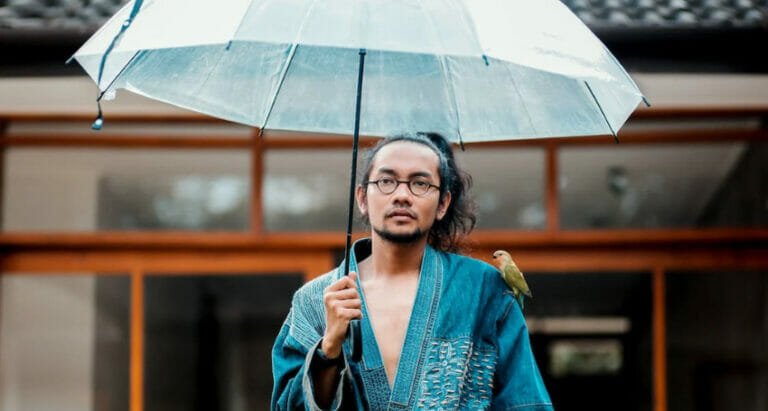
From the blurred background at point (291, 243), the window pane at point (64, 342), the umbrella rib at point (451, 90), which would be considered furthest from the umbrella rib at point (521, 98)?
the window pane at point (64, 342)

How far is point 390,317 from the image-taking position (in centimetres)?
376

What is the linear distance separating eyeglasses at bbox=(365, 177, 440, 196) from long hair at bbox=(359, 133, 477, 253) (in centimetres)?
12

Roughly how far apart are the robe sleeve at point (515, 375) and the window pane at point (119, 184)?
3.68m

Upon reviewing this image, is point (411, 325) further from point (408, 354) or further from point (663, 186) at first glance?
point (663, 186)

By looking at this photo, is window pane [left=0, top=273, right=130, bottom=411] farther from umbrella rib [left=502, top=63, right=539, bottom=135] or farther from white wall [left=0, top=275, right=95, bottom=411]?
umbrella rib [left=502, top=63, right=539, bottom=135]

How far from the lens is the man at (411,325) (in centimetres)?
362

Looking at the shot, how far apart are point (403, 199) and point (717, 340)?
4056mm

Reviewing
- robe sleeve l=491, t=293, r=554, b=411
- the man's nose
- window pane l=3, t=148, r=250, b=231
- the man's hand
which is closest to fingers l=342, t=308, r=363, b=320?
the man's hand

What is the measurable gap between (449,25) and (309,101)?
98cm

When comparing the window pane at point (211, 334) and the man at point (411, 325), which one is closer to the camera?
the man at point (411, 325)

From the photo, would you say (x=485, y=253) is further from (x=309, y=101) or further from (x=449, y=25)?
(x=449, y=25)

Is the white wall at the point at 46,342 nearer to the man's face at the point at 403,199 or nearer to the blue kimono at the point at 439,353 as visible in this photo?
the blue kimono at the point at 439,353

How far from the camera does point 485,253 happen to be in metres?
7.20

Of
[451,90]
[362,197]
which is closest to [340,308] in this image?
[362,197]
